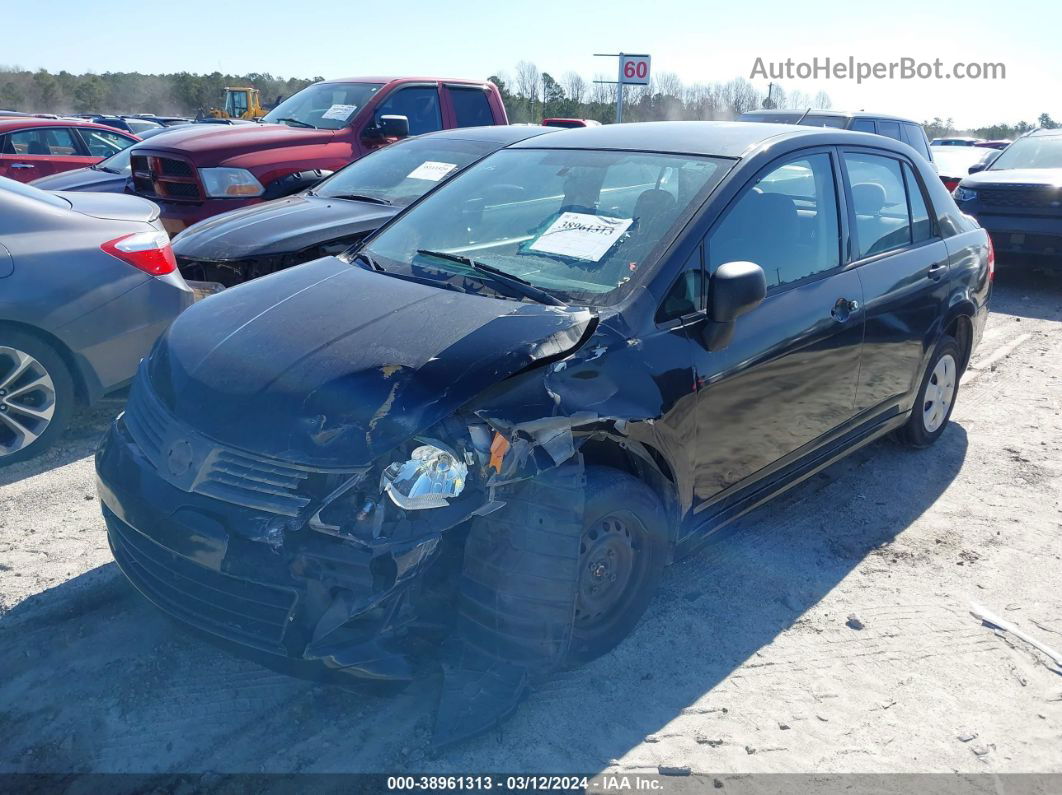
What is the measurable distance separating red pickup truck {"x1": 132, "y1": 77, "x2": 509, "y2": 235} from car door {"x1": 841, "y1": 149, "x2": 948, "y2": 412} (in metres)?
5.08

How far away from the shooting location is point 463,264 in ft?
11.2

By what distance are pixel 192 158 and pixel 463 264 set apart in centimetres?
503

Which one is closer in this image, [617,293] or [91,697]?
[91,697]

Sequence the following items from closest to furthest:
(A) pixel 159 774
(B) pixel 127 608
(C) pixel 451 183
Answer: (A) pixel 159 774
(B) pixel 127 608
(C) pixel 451 183

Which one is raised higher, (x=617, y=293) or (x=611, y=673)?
(x=617, y=293)

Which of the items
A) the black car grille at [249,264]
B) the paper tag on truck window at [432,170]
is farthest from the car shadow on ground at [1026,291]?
the black car grille at [249,264]

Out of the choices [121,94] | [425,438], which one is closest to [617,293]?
[425,438]

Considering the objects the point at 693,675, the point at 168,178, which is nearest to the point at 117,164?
the point at 168,178

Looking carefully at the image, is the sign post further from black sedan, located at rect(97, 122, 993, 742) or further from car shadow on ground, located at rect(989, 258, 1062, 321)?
black sedan, located at rect(97, 122, 993, 742)

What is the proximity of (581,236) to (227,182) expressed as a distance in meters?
5.04

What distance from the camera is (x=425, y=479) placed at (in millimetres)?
2482

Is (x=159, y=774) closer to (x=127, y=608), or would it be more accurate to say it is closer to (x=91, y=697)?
(x=91, y=697)

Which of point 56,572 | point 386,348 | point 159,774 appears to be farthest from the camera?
point 56,572

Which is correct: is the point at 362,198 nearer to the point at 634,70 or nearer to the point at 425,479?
the point at 425,479
